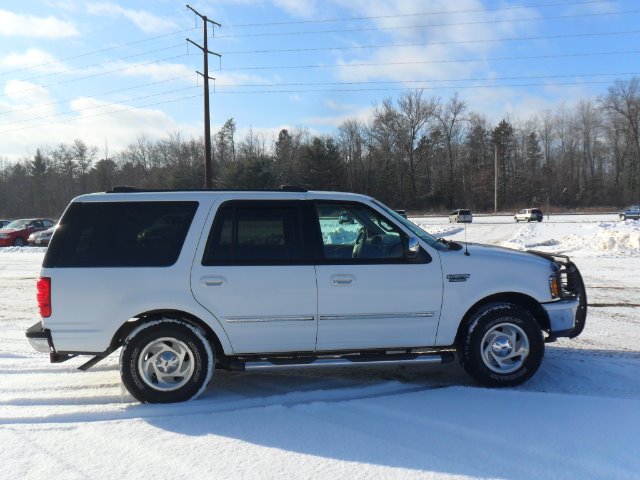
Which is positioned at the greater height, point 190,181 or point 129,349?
point 190,181

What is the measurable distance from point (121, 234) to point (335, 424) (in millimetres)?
2619

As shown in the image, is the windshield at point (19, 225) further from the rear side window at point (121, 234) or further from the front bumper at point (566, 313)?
the front bumper at point (566, 313)

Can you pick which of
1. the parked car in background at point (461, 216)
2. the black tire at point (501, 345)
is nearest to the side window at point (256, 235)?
the black tire at point (501, 345)

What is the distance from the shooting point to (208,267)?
4.54 m

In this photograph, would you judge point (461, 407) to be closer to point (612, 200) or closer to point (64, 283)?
point (64, 283)

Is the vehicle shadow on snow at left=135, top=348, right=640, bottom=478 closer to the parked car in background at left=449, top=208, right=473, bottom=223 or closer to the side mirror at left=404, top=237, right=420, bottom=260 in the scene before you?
the side mirror at left=404, top=237, right=420, bottom=260

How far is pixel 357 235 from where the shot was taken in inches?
195

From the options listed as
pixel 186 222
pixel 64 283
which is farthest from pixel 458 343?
pixel 64 283

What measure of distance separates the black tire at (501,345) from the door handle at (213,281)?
7.89ft

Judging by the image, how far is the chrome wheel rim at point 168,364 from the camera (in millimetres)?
4523

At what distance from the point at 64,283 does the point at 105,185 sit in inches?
3735

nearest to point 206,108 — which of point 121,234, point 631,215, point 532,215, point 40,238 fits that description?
point 40,238

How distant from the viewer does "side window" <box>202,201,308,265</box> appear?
4.61m

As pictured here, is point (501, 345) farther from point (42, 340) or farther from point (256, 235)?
point (42, 340)
